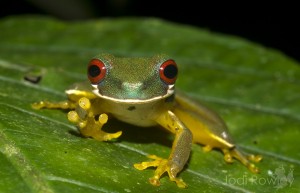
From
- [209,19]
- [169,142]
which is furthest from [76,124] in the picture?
[209,19]

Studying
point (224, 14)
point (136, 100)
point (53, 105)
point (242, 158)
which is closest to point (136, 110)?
point (136, 100)

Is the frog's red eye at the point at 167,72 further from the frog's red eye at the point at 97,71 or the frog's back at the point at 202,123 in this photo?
the frog's back at the point at 202,123

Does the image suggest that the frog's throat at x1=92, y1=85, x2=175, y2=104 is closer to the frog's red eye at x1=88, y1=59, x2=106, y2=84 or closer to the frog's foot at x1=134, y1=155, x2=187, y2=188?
the frog's red eye at x1=88, y1=59, x2=106, y2=84

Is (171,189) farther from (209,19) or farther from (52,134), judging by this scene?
(209,19)

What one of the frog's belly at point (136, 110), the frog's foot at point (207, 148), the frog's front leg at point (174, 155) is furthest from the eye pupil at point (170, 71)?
the frog's foot at point (207, 148)

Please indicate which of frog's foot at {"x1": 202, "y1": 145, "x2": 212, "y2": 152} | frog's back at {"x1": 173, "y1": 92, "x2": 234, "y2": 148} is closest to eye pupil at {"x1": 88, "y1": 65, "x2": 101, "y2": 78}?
frog's back at {"x1": 173, "y1": 92, "x2": 234, "y2": 148}

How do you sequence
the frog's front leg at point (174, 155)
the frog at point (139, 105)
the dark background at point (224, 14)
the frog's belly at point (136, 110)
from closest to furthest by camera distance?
the frog's front leg at point (174, 155) → the frog at point (139, 105) → the frog's belly at point (136, 110) → the dark background at point (224, 14)
